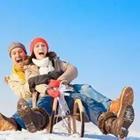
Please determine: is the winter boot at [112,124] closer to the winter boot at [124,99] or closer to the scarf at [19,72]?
the winter boot at [124,99]

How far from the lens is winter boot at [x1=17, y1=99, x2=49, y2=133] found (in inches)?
211

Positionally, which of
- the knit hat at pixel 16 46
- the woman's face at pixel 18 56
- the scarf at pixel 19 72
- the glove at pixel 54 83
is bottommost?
the glove at pixel 54 83

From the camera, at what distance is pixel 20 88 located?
6.18 m

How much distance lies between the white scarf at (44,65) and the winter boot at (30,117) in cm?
80

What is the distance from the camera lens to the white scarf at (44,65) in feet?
20.1

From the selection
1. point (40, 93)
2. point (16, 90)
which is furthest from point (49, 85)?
point (16, 90)

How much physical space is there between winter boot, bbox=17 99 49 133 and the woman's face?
43.9 inches

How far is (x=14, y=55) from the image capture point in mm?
6496

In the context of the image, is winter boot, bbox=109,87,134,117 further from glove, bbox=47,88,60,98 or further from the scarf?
the scarf

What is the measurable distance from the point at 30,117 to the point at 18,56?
4.43 ft

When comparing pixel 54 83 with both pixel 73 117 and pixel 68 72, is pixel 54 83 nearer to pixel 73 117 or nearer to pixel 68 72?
pixel 68 72

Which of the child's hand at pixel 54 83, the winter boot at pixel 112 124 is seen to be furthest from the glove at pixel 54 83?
the winter boot at pixel 112 124

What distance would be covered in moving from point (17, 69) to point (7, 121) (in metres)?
0.91

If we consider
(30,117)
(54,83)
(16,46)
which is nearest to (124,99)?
(54,83)
